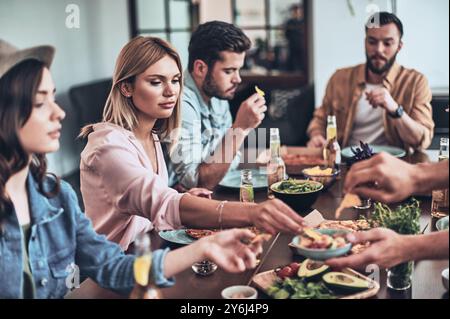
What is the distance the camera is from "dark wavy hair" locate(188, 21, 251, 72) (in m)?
2.66

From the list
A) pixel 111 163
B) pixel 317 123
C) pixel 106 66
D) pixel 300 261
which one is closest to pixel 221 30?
pixel 317 123

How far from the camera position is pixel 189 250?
4.61 feet

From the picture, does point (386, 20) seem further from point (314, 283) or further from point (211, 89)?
point (314, 283)

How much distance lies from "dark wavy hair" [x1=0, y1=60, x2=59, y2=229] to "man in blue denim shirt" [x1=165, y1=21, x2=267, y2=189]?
1.06 m

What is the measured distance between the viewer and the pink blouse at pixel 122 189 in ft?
5.60

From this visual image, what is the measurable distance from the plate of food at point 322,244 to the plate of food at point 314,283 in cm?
6

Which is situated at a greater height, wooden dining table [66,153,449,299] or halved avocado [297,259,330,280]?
halved avocado [297,259,330,280]

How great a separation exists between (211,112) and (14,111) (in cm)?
161

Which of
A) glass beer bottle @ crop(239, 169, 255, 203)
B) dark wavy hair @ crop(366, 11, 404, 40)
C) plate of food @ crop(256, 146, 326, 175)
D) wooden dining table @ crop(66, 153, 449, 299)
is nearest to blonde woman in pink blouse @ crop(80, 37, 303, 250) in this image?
wooden dining table @ crop(66, 153, 449, 299)

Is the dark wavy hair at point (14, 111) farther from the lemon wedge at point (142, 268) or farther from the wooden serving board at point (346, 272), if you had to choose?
the wooden serving board at point (346, 272)

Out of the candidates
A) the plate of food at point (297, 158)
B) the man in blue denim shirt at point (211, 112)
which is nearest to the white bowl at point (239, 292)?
the man in blue denim shirt at point (211, 112)

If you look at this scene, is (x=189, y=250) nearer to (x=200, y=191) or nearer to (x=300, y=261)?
(x=300, y=261)

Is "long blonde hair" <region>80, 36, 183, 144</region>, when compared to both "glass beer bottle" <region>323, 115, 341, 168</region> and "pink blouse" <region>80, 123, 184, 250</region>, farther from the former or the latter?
"glass beer bottle" <region>323, 115, 341, 168</region>

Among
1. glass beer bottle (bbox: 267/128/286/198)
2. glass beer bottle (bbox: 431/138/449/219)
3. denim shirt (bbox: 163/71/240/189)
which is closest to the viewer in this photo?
glass beer bottle (bbox: 431/138/449/219)
